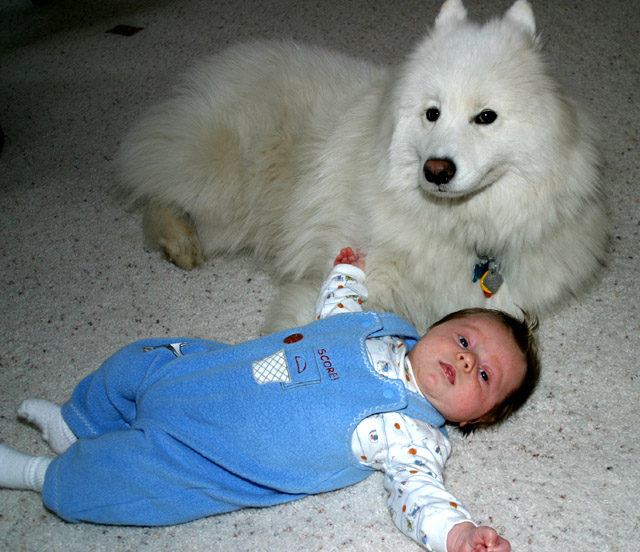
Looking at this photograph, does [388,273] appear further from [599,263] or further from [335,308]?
[599,263]

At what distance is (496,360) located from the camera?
5.04 ft

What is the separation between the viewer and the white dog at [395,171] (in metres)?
1.63

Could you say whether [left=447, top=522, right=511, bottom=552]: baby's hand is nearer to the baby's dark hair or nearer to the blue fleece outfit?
the blue fleece outfit

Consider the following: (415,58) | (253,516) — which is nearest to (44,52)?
(415,58)

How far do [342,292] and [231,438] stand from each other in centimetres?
52

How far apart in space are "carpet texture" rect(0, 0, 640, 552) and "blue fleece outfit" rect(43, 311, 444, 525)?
10 cm

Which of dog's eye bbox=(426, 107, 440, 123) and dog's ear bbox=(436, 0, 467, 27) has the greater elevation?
dog's ear bbox=(436, 0, 467, 27)

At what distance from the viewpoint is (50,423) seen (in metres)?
1.61

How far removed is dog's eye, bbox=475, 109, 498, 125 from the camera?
1.62 metres

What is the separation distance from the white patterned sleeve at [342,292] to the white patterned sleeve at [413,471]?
34 cm

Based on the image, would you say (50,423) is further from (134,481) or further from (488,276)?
(488,276)

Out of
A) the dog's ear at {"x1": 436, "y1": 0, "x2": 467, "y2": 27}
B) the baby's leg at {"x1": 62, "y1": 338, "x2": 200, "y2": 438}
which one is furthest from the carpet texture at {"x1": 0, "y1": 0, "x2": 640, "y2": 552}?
the dog's ear at {"x1": 436, "y1": 0, "x2": 467, "y2": 27}

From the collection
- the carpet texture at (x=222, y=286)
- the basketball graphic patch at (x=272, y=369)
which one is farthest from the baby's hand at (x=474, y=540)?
the basketball graphic patch at (x=272, y=369)

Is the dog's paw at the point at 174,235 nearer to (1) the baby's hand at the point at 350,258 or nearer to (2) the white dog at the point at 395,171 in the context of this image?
(2) the white dog at the point at 395,171
